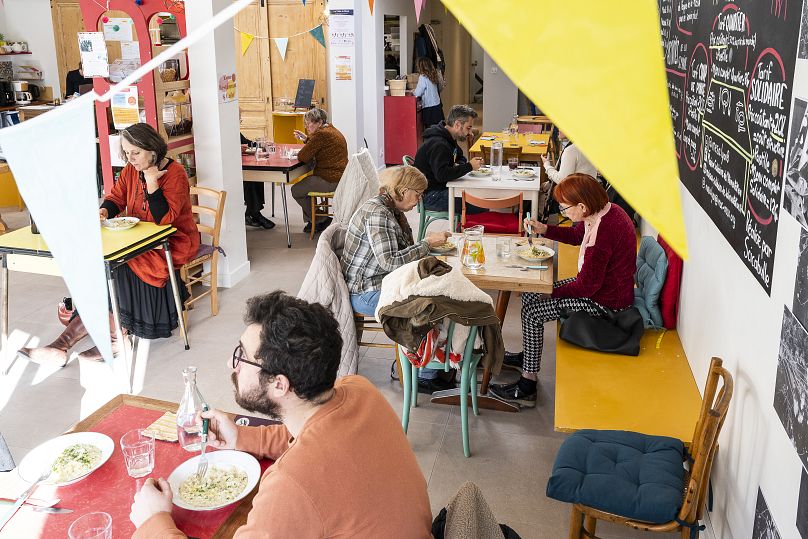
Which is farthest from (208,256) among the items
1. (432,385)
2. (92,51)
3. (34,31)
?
(34,31)

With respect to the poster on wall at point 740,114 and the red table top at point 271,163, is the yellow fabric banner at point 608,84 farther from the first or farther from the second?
the red table top at point 271,163

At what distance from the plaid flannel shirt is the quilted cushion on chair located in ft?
5.50

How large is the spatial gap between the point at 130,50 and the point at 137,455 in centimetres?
431

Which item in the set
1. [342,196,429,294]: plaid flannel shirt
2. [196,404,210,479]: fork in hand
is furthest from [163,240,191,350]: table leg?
[196,404,210,479]: fork in hand

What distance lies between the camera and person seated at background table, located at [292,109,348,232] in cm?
688

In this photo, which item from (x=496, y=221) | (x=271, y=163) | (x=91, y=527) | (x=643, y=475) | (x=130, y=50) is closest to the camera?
(x=91, y=527)

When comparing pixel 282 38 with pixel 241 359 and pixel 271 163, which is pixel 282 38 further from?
pixel 241 359

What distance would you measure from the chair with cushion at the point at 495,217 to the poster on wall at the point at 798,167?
3.19m

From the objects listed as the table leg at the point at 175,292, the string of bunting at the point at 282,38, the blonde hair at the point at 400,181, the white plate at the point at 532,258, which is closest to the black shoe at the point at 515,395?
the white plate at the point at 532,258

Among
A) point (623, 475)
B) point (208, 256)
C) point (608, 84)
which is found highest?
point (608, 84)

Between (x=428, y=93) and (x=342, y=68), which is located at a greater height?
(x=342, y=68)

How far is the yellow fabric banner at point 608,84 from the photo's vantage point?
52 centimetres

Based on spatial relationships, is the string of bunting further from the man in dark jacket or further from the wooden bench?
the wooden bench

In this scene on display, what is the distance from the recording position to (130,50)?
5484 mm
